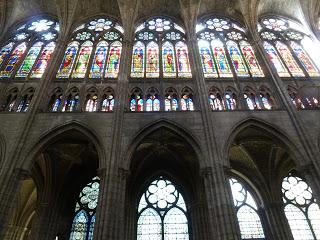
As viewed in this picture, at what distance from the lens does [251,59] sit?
15461mm

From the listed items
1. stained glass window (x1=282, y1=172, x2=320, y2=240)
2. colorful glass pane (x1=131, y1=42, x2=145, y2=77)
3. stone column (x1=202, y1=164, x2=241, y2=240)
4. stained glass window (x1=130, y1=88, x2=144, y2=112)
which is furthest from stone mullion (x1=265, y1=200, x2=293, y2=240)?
colorful glass pane (x1=131, y1=42, x2=145, y2=77)

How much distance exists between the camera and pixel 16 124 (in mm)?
11727

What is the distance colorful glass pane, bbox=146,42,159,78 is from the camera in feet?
47.9

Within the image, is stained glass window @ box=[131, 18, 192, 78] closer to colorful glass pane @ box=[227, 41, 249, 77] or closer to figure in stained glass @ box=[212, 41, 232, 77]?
figure in stained glass @ box=[212, 41, 232, 77]

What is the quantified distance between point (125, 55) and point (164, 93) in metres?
3.01

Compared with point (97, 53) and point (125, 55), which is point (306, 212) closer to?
point (125, 55)

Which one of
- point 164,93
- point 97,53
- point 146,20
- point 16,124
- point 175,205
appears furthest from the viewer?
point 146,20

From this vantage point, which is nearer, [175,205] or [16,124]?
[16,124]

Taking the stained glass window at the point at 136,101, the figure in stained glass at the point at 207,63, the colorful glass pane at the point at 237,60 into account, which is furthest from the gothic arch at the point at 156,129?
the colorful glass pane at the point at 237,60

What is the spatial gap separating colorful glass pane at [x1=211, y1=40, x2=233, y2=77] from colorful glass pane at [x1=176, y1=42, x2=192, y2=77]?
5.21ft

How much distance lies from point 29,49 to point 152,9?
7995 millimetres

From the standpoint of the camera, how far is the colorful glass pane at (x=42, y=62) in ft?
47.6

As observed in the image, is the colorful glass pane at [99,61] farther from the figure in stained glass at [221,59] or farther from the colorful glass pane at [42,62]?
the figure in stained glass at [221,59]

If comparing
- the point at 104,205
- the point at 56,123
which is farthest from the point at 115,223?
the point at 56,123
